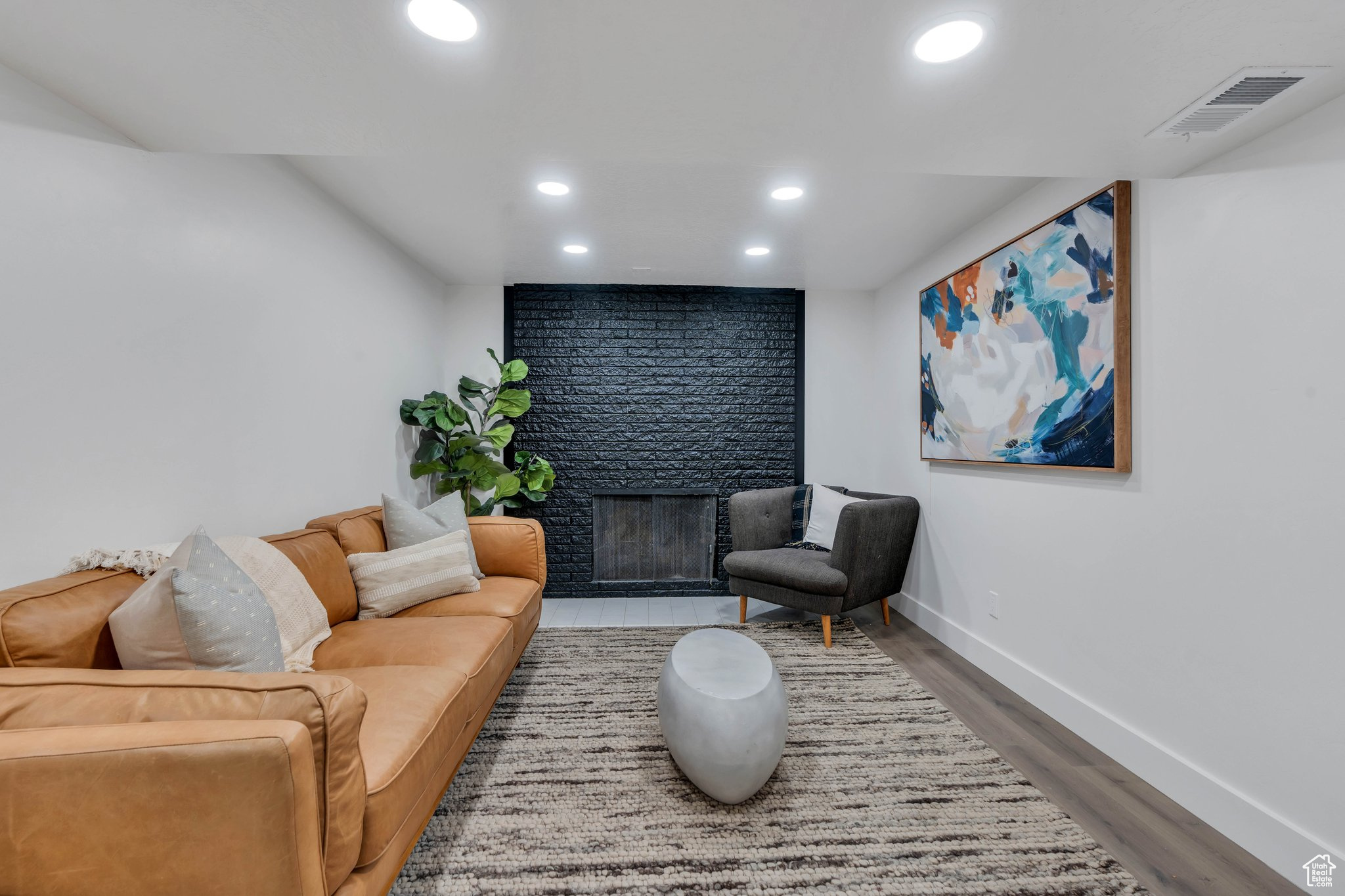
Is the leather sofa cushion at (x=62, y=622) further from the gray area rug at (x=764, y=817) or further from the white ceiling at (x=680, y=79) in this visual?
the white ceiling at (x=680, y=79)

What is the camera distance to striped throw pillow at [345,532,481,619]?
7.48ft

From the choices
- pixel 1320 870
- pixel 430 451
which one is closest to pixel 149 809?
pixel 1320 870

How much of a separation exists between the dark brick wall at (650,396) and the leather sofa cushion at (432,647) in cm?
203

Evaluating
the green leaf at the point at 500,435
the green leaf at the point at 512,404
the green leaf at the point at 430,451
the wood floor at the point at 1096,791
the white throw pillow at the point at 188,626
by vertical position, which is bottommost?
the wood floor at the point at 1096,791

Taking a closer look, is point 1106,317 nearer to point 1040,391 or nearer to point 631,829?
point 1040,391

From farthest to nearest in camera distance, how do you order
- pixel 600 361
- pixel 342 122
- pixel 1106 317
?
pixel 600 361
pixel 1106 317
pixel 342 122

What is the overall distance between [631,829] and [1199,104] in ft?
8.26

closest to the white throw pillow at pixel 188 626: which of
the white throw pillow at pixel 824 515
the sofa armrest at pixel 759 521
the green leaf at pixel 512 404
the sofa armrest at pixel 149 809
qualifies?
the sofa armrest at pixel 149 809

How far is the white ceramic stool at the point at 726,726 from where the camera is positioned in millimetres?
1657

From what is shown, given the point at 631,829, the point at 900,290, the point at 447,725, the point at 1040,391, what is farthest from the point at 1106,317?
the point at 447,725

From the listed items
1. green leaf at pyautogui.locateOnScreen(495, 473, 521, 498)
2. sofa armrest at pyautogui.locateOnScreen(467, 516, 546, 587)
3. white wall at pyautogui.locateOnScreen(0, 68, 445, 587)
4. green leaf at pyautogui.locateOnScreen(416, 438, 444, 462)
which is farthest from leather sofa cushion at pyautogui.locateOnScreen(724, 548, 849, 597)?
white wall at pyautogui.locateOnScreen(0, 68, 445, 587)

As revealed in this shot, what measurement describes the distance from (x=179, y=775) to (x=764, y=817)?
145 cm

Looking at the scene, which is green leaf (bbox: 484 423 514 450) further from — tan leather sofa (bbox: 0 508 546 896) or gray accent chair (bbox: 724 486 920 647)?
tan leather sofa (bbox: 0 508 546 896)

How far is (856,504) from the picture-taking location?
10.4 ft
